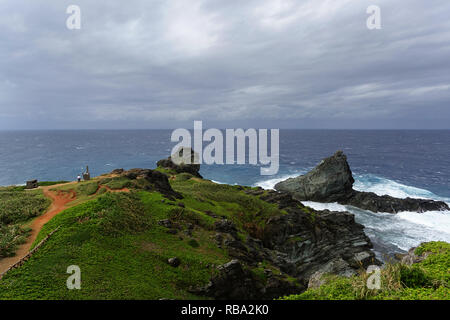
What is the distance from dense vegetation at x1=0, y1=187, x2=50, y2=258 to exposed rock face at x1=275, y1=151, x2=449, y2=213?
7004 cm

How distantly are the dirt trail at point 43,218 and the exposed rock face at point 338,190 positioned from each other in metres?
66.9

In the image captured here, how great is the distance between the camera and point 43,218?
28.2 metres

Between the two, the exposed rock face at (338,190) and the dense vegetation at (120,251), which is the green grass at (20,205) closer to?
the dense vegetation at (120,251)

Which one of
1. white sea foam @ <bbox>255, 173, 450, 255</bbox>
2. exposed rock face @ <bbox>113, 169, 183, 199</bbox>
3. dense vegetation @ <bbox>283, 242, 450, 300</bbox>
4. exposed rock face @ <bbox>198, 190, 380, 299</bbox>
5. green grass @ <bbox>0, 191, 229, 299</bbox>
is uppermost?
exposed rock face @ <bbox>113, 169, 183, 199</bbox>

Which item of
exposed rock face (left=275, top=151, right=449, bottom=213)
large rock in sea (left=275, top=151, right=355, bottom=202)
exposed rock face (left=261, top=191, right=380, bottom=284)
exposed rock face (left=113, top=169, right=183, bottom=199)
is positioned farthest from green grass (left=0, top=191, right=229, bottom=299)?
exposed rock face (left=275, top=151, right=449, bottom=213)

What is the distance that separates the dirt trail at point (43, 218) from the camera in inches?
795

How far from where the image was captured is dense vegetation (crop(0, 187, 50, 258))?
22294mm

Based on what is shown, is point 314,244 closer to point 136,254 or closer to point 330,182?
point 136,254

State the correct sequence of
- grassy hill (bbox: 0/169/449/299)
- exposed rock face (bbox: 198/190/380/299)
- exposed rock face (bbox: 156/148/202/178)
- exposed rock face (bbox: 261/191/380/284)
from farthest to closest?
exposed rock face (bbox: 156/148/202/178) → exposed rock face (bbox: 261/191/380/284) → exposed rock face (bbox: 198/190/380/299) → grassy hill (bbox: 0/169/449/299)

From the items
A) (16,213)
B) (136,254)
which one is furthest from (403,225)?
(16,213)

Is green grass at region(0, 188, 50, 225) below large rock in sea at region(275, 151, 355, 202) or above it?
above

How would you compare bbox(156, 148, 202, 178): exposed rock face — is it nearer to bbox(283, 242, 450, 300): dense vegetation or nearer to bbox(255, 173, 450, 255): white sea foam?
bbox(255, 173, 450, 255): white sea foam
